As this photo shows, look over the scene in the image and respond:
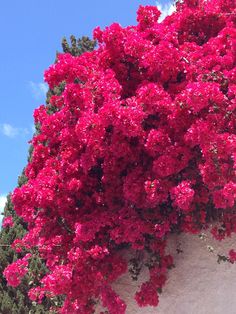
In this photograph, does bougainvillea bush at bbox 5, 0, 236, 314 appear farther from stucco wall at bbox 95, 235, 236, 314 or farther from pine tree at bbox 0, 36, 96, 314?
pine tree at bbox 0, 36, 96, 314

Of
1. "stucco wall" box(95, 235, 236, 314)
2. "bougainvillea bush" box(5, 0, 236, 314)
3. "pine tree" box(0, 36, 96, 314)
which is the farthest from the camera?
"pine tree" box(0, 36, 96, 314)

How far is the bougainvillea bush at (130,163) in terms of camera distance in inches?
190

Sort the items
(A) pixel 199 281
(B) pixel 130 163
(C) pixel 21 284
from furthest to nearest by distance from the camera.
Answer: (C) pixel 21 284 < (A) pixel 199 281 < (B) pixel 130 163

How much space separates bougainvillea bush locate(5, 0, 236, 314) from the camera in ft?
15.8

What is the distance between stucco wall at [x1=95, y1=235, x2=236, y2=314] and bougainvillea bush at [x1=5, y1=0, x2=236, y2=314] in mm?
175

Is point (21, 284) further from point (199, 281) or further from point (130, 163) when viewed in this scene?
point (130, 163)

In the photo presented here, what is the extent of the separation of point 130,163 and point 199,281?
137 cm

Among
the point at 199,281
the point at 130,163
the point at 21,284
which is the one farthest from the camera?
the point at 21,284

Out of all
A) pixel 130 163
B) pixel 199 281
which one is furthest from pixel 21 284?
pixel 130 163

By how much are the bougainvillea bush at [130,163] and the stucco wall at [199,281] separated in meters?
0.17

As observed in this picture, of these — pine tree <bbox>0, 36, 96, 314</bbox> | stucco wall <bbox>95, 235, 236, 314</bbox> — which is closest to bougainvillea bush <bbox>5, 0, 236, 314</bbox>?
stucco wall <bbox>95, 235, 236, 314</bbox>

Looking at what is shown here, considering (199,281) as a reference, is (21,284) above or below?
above

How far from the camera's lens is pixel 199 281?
549 centimetres

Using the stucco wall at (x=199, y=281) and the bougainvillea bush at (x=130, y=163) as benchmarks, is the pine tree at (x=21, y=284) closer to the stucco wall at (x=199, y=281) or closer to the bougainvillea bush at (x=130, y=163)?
the bougainvillea bush at (x=130, y=163)
